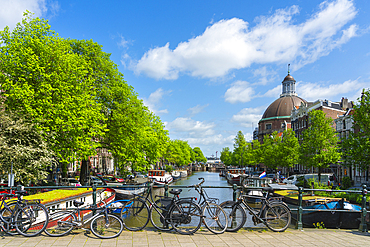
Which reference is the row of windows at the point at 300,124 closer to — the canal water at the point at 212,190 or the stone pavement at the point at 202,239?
the canal water at the point at 212,190

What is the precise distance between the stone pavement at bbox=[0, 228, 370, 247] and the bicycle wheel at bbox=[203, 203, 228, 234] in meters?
0.23

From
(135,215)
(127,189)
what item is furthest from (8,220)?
(127,189)

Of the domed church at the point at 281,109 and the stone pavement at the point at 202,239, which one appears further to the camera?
the domed church at the point at 281,109

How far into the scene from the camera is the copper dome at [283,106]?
119 metres

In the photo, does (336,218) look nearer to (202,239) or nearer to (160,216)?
(202,239)

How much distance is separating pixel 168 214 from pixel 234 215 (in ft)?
6.64

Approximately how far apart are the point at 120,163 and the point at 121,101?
639 centimetres

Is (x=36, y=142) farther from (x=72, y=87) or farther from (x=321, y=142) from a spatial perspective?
(x=321, y=142)

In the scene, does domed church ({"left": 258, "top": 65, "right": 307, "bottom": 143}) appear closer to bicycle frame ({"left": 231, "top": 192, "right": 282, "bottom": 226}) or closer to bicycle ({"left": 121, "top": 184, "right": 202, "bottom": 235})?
bicycle frame ({"left": 231, "top": 192, "right": 282, "bottom": 226})

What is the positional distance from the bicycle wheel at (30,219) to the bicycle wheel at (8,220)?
0.18m

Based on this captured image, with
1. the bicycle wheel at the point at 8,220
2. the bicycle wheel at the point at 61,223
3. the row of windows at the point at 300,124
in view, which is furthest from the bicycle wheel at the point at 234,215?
the row of windows at the point at 300,124

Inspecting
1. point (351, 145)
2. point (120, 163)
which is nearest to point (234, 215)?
point (120, 163)

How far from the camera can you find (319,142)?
37.8 m

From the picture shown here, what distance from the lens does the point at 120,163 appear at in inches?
1116
